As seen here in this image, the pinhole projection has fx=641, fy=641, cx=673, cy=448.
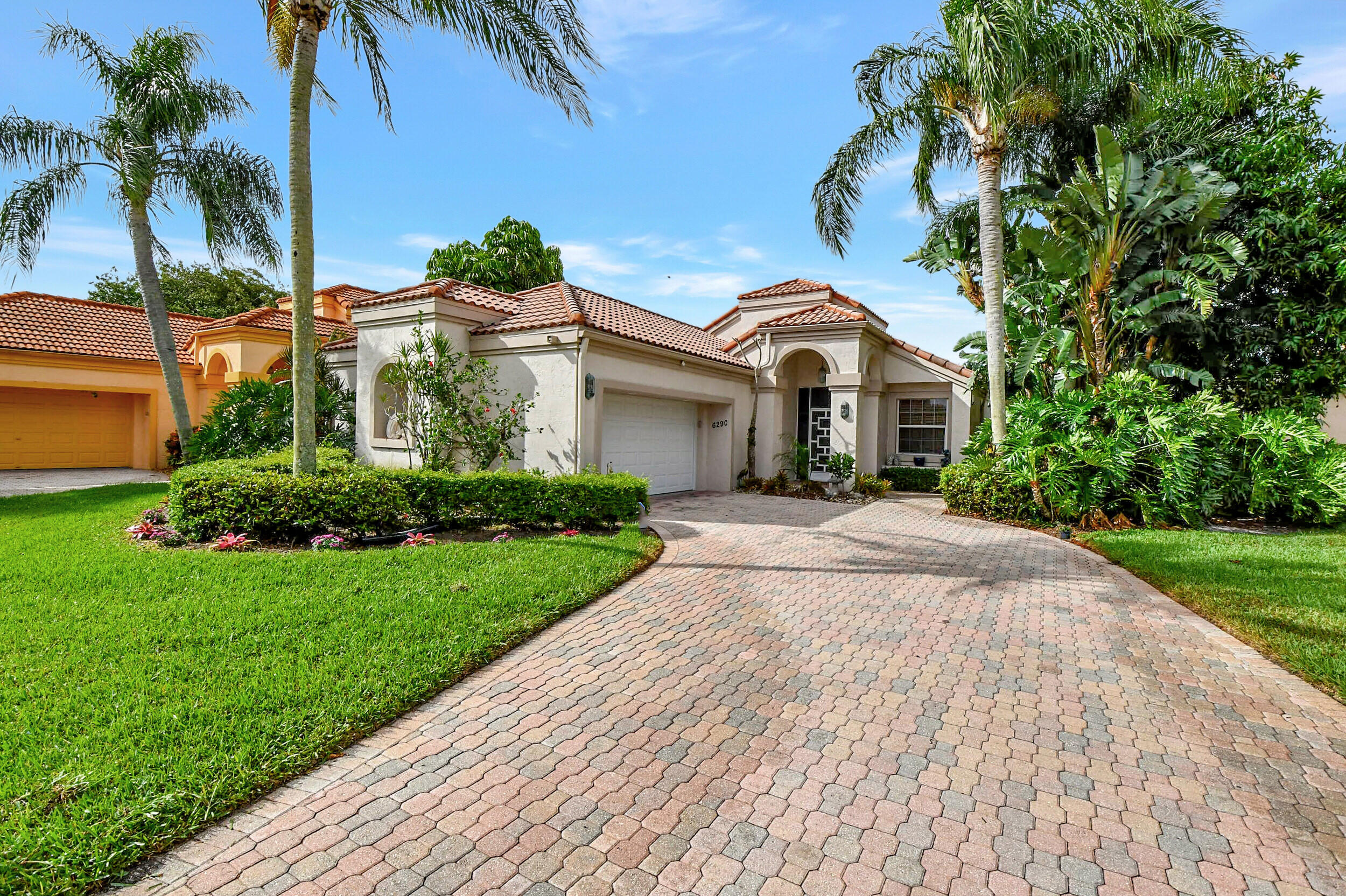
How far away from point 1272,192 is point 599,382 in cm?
1558

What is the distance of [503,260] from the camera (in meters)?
32.3

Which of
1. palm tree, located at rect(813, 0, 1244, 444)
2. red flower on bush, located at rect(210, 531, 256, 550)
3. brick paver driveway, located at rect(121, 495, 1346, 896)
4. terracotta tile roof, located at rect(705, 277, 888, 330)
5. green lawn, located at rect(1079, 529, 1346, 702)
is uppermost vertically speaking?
palm tree, located at rect(813, 0, 1244, 444)

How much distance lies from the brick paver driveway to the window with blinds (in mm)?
13642

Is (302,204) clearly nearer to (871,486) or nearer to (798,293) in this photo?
(871,486)

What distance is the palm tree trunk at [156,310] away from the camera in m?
15.1

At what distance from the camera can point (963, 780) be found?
3637 millimetres

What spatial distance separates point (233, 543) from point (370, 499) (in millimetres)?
1642

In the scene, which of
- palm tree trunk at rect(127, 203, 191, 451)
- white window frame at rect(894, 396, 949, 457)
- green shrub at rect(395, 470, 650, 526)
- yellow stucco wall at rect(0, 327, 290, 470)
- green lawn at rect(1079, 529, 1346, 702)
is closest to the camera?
Answer: green lawn at rect(1079, 529, 1346, 702)

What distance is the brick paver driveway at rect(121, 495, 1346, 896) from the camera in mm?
2877

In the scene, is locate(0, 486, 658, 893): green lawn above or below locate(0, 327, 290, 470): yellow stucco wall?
below

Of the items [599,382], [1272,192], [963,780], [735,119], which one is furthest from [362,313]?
[1272,192]

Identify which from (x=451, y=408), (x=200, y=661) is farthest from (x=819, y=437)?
(x=200, y=661)

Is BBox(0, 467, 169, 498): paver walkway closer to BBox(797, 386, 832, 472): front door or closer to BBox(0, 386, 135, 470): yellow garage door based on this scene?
BBox(0, 386, 135, 470): yellow garage door

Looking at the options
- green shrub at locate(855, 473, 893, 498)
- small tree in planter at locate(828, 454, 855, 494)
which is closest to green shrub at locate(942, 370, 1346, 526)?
green shrub at locate(855, 473, 893, 498)
